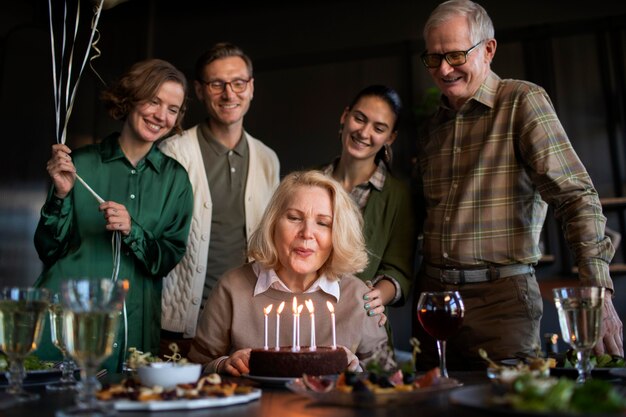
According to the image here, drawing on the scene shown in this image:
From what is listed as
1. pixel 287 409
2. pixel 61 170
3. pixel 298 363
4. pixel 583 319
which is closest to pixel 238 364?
pixel 298 363

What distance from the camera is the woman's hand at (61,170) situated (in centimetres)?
227

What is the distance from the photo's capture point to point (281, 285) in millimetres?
2092

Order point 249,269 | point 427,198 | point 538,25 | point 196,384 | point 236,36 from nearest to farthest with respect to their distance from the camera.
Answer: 1. point 196,384
2. point 249,269
3. point 427,198
4. point 538,25
5. point 236,36

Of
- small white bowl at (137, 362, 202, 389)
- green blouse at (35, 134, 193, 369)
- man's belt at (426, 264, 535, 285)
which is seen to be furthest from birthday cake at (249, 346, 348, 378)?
green blouse at (35, 134, 193, 369)

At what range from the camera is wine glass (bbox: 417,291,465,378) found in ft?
4.88

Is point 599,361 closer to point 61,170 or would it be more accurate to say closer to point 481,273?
point 481,273

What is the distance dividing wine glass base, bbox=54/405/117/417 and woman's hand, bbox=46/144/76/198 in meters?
1.39

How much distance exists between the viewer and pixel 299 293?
6.88 feet

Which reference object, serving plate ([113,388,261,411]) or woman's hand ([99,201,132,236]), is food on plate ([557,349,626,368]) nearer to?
serving plate ([113,388,261,411])

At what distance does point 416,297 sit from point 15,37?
3153mm

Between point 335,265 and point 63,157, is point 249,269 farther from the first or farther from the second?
point 63,157

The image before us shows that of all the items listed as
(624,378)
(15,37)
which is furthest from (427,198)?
(15,37)

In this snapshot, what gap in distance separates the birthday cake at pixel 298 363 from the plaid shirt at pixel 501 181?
948 millimetres

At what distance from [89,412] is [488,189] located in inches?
63.6
